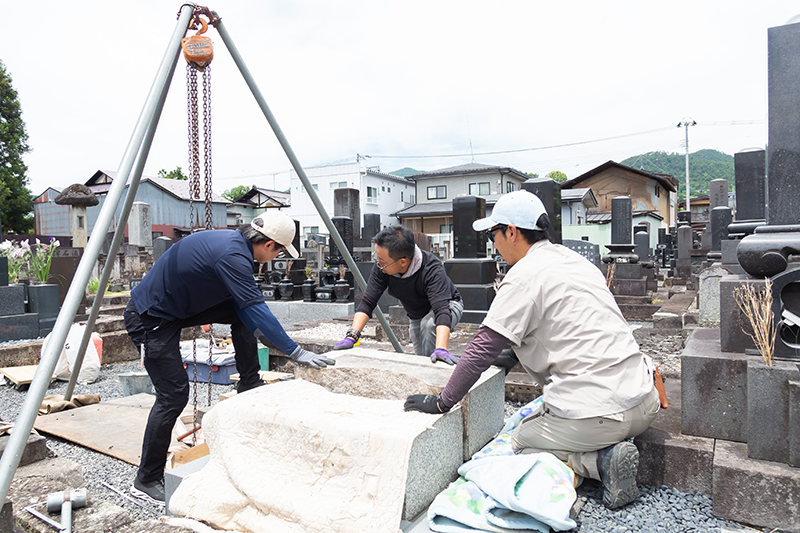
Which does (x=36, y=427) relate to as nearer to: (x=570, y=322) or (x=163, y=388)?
(x=163, y=388)

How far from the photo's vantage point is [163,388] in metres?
2.92

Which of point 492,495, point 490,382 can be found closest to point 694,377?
point 490,382

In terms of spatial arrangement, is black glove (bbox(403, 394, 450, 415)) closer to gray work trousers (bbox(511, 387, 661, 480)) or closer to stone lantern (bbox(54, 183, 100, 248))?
gray work trousers (bbox(511, 387, 661, 480))

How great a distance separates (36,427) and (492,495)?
149 inches

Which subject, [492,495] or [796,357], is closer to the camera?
[492,495]

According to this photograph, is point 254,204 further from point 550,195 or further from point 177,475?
point 177,475

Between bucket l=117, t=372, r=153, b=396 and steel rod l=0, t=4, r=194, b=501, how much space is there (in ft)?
10.1

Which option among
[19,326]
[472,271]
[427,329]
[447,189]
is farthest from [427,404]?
[447,189]

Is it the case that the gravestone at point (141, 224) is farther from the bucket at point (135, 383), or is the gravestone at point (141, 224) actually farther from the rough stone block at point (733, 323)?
the rough stone block at point (733, 323)

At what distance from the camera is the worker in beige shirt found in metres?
2.22

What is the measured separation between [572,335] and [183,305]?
2.21 meters

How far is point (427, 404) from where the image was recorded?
229cm

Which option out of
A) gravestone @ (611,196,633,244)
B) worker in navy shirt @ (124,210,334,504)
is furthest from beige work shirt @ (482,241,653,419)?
gravestone @ (611,196,633,244)

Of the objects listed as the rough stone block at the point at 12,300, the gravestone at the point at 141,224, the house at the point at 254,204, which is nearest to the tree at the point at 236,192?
the house at the point at 254,204
